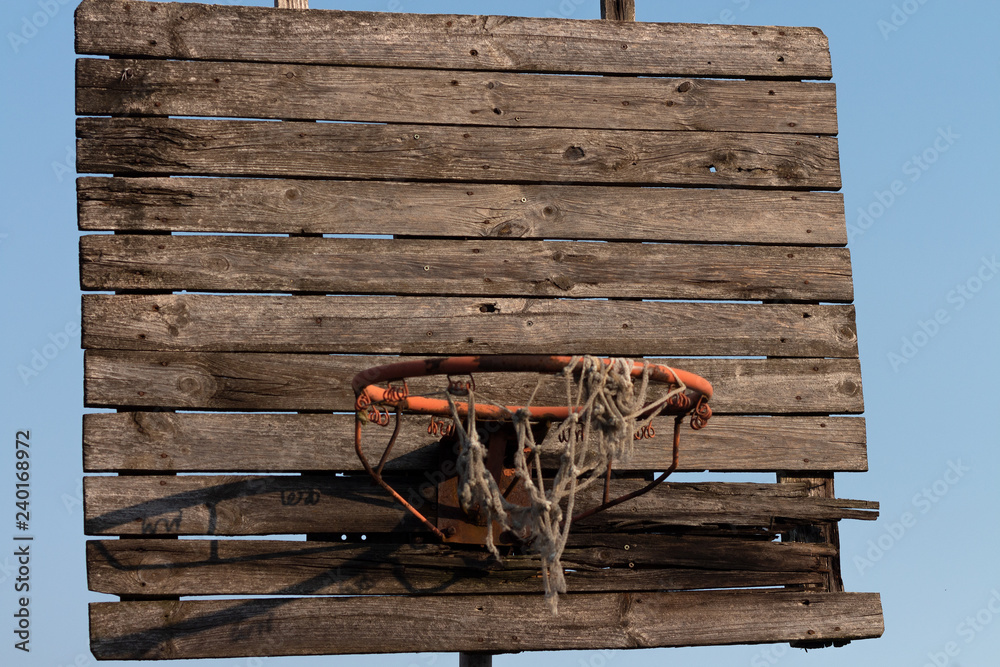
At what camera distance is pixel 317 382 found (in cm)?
606

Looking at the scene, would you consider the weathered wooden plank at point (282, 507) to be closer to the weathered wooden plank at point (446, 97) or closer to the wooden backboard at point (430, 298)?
the wooden backboard at point (430, 298)

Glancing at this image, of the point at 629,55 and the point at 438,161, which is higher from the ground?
the point at 629,55

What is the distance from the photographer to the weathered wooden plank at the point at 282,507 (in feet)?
19.1

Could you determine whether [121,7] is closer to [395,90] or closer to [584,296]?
[395,90]

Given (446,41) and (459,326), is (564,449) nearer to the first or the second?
(459,326)

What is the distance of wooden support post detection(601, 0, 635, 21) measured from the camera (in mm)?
6965

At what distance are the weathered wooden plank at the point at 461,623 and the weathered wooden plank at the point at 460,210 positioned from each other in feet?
6.56

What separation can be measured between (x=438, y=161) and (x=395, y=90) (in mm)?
492

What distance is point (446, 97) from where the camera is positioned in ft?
21.5

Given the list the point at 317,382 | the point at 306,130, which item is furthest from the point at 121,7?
the point at 317,382

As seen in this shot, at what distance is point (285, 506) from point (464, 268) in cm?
161

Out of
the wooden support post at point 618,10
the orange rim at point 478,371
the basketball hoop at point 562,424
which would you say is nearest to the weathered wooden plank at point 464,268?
the orange rim at point 478,371

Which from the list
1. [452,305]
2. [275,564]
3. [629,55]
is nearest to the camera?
[275,564]

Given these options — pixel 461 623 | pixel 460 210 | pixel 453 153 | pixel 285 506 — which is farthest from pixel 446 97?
pixel 461 623
